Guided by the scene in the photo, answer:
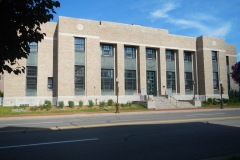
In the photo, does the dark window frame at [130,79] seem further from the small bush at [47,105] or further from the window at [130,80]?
the small bush at [47,105]

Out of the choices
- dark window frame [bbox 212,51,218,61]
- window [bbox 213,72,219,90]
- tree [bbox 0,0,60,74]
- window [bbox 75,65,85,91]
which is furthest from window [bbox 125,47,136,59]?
tree [bbox 0,0,60,74]

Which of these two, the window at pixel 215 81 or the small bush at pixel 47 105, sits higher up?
the window at pixel 215 81

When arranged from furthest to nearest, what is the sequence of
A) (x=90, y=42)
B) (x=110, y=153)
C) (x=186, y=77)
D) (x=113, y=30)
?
(x=186, y=77)
(x=113, y=30)
(x=90, y=42)
(x=110, y=153)

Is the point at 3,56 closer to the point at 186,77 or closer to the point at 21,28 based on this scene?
the point at 21,28

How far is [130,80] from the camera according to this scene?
38281mm

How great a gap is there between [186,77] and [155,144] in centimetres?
3630

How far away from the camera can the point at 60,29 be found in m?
32.4

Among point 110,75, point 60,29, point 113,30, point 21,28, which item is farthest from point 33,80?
point 21,28

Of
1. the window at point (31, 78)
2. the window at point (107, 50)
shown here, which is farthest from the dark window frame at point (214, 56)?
the window at point (31, 78)

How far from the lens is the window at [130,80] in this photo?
37.9 m

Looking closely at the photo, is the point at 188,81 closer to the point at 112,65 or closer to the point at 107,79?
the point at 112,65

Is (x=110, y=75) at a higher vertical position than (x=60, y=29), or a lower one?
lower

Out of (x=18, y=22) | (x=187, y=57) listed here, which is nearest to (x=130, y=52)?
(x=187, y=57)

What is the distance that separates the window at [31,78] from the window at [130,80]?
1398 cm
